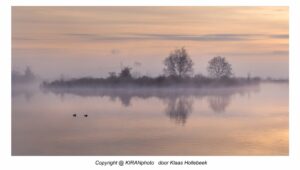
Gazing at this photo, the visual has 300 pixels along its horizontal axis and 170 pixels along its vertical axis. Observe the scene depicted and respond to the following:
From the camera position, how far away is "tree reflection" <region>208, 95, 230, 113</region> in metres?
7.29

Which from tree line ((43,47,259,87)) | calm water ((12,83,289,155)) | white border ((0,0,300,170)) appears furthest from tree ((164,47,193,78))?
white border ((0,0,300,170))

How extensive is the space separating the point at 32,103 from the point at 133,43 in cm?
96

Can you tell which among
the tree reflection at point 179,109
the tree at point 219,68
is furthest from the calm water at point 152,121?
the tree at point 219,68

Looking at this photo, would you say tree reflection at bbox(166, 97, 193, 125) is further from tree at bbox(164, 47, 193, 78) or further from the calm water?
tree at bbox(164, 47, 193, 78)

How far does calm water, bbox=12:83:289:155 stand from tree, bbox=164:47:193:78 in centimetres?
16

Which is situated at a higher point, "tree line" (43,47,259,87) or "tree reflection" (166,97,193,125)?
"tree line" (43,47,259,87)

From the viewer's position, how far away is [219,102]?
7.31m
